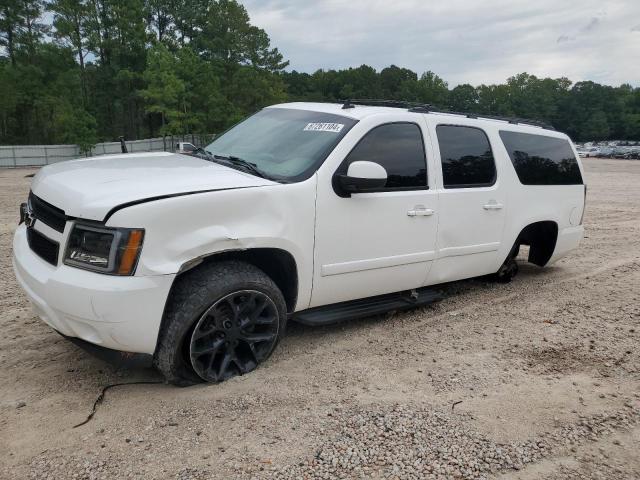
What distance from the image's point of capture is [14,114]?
41.9 meters

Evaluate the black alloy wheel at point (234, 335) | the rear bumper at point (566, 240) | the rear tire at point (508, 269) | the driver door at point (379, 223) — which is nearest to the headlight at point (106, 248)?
the black alloy wheel at point (234, 335)

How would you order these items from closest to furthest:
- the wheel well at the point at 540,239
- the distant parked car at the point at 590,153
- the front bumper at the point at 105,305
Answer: the front bumper at the point at 105,305 < the wheel well at the point at 540,239 < the distant parked car at the point at 590,153

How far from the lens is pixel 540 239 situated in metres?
Result: 6.03

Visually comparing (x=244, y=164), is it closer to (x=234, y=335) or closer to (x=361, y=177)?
(x=361, y=177)

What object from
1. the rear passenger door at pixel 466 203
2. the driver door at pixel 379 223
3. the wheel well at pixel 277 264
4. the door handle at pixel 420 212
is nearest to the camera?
the wheel well at pixel 277 264

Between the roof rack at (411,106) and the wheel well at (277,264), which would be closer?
the wheel well at (277,264)

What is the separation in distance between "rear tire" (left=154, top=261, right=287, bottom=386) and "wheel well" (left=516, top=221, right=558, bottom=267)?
3.20 meters

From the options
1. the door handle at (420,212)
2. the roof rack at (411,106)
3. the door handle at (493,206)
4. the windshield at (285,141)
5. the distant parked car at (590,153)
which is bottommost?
the distant parked car at (590,153)

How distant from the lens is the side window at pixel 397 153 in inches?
159

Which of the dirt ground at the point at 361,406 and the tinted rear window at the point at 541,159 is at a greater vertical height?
the tinted rear window at the point at 541,159

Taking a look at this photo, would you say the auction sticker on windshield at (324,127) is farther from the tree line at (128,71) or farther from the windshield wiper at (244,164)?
the tree line at (128,71)

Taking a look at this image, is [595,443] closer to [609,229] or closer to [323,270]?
[323,270]

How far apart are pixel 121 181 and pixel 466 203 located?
113 inches

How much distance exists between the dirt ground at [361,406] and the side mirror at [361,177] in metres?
1.28
